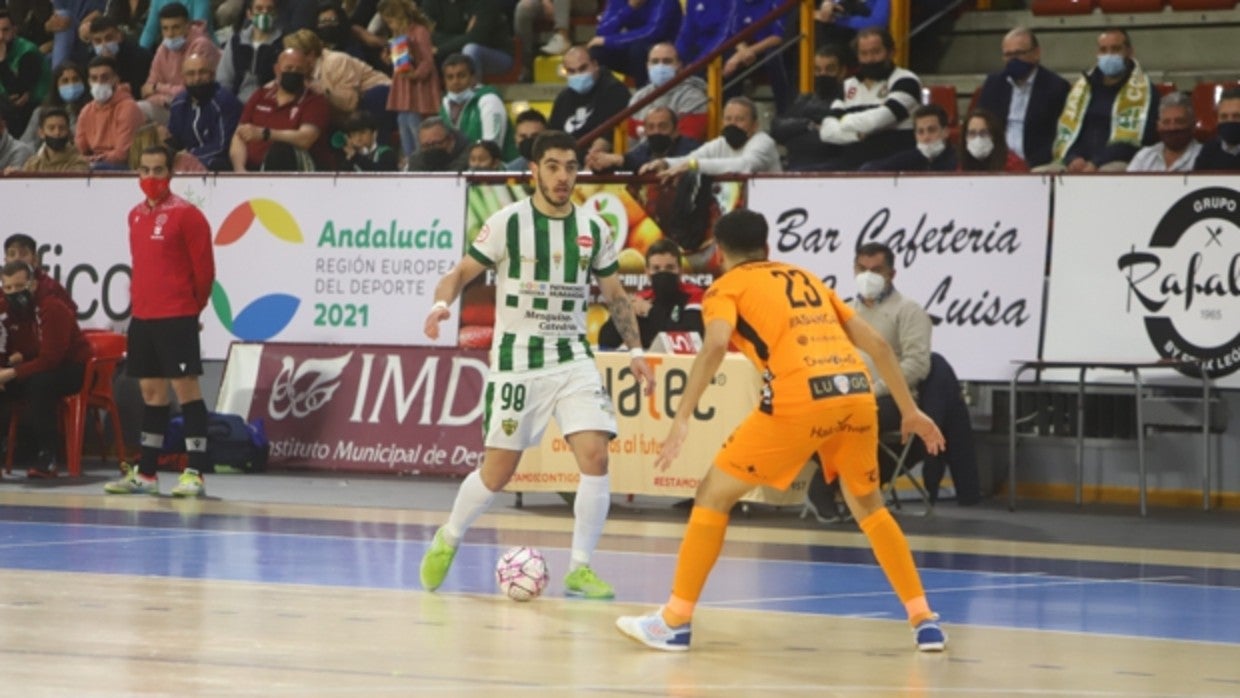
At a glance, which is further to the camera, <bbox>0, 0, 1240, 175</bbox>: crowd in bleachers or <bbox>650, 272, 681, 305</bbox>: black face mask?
<bbox>0, 0, 1240, 175</bbox>: crowd in bleachers

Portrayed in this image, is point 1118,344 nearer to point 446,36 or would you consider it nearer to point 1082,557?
point 1082,557

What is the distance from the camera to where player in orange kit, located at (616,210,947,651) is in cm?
847

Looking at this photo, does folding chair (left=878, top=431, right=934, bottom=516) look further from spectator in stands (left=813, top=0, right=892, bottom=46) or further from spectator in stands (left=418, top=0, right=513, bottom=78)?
spectator in stands (left=418, top=0, right=513, bottom=78)

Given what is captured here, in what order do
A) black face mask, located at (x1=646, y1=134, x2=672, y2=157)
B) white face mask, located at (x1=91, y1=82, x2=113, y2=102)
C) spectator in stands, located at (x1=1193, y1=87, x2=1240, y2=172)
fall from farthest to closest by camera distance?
white face mask, located at (x1=91, y1=82, x2=113, y2=102) → black face mask, located at (x1=646, y1=134, x2=672, y2=157) → spectator in stands, located at (x1=1193, y1=87, x2=1240, y2=172)

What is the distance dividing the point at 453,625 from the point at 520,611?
0.63 meters

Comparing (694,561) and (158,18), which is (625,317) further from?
(158,18)

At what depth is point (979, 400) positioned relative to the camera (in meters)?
15.9

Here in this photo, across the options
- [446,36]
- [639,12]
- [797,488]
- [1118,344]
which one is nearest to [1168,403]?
[1118,344]

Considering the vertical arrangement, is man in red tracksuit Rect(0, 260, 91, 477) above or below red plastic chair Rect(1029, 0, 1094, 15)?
below

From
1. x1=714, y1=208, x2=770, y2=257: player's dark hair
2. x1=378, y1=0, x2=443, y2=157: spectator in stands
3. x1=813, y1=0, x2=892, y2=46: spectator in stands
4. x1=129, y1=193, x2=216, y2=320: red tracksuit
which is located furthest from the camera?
x1=378, y1=0, x2=443, y2=157: spectator in stands

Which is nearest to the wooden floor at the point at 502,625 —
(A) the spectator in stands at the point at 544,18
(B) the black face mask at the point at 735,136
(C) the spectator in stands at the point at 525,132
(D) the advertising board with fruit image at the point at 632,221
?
(D) the advertising board with fruit image at the point at 632,221

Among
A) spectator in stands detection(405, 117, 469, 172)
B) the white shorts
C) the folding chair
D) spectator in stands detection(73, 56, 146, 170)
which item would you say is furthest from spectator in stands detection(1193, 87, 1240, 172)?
spectator in stands detection(73, 56, 146, 170)

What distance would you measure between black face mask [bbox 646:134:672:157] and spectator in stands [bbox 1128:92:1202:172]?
3615 mm

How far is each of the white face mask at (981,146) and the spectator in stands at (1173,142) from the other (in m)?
1.01
